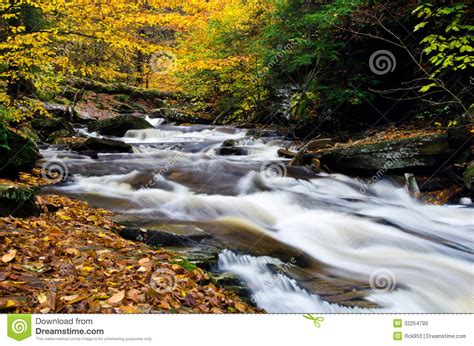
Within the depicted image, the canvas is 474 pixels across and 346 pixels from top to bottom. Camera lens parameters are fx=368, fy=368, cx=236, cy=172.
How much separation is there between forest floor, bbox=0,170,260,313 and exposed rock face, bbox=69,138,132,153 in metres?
6.04

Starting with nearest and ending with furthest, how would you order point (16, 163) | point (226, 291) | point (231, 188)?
point (226, 291) → point (16, 163) → point (231, 188)

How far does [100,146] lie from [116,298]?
846 centimetres

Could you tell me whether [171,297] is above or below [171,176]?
below

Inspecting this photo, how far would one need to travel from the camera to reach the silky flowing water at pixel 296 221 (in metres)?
4.21

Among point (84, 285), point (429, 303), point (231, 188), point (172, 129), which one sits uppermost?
point (172, 129)

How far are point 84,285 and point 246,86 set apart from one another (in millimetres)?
14033

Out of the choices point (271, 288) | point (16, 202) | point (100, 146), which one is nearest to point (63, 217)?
point (16, 202)

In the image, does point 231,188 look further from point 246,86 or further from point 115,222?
point 246,86

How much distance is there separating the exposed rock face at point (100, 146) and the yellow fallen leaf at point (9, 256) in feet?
23.9

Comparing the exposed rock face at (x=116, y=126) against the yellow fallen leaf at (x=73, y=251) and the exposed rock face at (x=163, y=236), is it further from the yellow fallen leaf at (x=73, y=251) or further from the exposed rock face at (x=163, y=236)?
the yellow fallen leaf at (x=73, y=251)

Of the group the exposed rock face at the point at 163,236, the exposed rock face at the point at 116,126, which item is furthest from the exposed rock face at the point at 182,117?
the exposed rock face at the point at 163,236

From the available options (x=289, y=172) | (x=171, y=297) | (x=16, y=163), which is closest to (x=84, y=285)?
(x=171, y=297)

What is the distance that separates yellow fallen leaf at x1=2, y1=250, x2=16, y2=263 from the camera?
10.5 ft

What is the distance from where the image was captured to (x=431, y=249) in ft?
18.5
